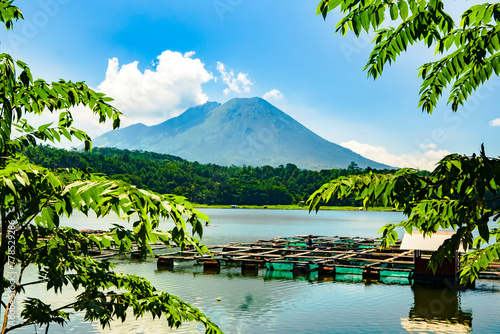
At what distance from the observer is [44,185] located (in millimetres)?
3922

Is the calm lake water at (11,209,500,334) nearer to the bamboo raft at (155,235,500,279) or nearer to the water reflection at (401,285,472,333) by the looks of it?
the water reflection at (401,285,472,333)

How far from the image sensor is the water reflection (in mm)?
22625

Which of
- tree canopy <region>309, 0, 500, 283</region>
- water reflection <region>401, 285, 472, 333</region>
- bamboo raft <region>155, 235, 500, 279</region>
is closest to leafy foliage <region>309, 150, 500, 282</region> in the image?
tree canopy <region>309, 0, 500, 283</region>

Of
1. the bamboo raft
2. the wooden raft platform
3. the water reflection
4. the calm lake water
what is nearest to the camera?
the calm lake water

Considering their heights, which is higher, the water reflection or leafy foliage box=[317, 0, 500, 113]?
leafy foliage box=[317, 0, 500, 113]

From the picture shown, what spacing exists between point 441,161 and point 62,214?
149 inches

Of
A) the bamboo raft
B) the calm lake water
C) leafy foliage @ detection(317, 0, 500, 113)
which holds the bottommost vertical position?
the calm lake water

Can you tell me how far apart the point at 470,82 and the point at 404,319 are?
70.4ft

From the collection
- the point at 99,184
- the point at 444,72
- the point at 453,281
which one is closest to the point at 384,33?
the point at 444,72

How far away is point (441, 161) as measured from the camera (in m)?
4.35

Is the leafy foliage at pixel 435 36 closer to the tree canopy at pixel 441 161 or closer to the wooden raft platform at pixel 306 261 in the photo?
the tree canopy at pixel 441 161

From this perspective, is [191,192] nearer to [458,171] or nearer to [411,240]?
[411,240]

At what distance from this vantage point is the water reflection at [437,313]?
22.6m

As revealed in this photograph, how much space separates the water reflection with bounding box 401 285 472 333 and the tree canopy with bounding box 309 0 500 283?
19812 mm
